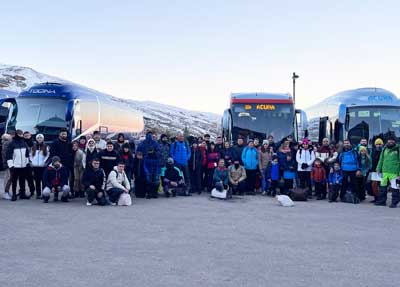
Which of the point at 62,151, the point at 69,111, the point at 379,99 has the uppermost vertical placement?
the point at 379,99

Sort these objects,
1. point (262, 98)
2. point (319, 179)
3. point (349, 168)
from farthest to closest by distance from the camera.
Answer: point (262, 98), point (319, 179), point (349, 168)

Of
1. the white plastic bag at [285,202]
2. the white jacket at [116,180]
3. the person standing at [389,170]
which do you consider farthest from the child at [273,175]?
the white jacket at [116,180]

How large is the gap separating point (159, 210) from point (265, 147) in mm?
5506

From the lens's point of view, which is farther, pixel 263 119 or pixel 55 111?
pixel 263 119

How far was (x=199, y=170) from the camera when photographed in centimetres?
1540

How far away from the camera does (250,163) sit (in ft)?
50.6

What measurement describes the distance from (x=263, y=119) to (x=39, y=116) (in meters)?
8.41

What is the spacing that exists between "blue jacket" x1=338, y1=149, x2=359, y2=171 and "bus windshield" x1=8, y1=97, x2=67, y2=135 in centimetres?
997

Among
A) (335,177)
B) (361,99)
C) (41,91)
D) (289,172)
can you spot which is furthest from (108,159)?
(361,99)

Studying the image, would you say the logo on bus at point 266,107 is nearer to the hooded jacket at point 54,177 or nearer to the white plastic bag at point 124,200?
the white plastic bag at point 124,200

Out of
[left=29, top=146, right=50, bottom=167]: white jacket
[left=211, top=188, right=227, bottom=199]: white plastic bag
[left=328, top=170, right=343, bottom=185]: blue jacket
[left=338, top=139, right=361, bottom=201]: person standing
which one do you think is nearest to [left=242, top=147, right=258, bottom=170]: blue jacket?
[left=211, top=188, right=227, bottom=199]: white plastic bag

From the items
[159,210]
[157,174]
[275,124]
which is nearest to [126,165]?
[157,174]

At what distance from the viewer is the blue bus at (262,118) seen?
60.8 feet

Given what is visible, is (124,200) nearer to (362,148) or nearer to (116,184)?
(116,184)
